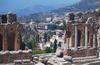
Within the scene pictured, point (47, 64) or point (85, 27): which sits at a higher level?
point (85, 27)

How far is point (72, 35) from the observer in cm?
2320

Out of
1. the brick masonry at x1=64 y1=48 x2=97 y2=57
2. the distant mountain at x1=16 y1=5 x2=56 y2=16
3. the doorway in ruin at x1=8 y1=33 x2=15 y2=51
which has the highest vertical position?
the distant mountain at x1=16 y1=5 x2=56 y2=16

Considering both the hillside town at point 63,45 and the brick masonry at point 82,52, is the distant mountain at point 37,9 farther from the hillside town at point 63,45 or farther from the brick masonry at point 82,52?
the brick masonry at point 82,52

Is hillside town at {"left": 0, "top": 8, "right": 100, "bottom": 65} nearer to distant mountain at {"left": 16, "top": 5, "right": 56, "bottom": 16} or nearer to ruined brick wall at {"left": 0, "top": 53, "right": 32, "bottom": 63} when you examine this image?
ruined brick wall at {"left": 0, "top": 53, "right": 32, "bottom": 63}

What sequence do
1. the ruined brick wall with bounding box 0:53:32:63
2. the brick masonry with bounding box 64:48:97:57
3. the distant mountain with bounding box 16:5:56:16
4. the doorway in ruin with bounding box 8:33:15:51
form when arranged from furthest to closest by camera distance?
the distant mountain with bounding box 16:5:56:16
the doorway in ruin with bounding box 8:33:15:51
the brick masonry with bounding box 64:48:97:57
the ruined brick wall with bounding box 0:53:32:63

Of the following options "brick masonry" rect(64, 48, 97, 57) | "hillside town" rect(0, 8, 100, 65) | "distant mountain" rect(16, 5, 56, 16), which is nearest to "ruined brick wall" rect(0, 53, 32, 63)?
"hillside town" rect(0, 8, 100, 65)

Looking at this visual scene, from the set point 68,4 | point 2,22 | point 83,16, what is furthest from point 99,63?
point 68,4

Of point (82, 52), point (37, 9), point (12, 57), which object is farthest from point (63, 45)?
point (37, 9)

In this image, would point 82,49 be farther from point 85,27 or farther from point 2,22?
point 2,22

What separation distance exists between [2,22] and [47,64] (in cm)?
468

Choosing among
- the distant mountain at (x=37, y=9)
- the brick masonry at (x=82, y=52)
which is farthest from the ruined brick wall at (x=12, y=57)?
the distant mountain at (x=37, y=9)

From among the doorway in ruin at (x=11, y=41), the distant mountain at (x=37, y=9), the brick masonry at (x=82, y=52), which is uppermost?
the distant mountain at (x=37, y=9)

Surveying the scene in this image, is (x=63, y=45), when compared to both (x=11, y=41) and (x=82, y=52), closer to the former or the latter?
(x=82, y=52)

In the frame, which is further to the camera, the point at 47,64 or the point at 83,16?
the point at 83,16
